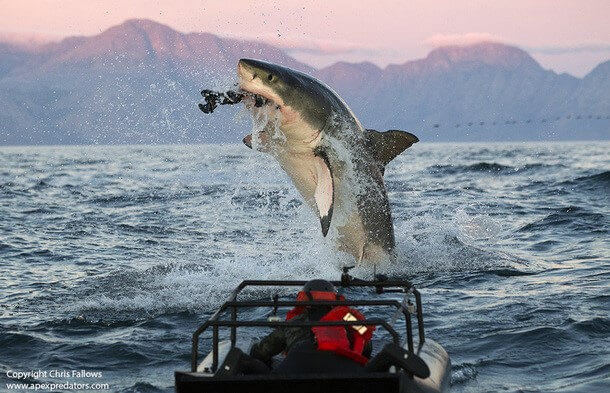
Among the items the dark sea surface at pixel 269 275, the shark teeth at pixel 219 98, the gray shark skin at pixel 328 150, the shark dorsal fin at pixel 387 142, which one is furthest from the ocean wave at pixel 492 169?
the shark teeth at pixel 219 98

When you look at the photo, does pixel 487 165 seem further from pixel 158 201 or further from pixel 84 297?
pixel 84 297

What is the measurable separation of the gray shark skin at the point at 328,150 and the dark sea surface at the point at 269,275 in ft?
2.31

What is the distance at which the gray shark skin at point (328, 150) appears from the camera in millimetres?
12586

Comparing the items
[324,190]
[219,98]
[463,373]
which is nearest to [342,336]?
[463,373]

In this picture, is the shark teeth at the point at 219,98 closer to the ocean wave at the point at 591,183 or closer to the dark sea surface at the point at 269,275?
the dark sea surface at the point at 269,275

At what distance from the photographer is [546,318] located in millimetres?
12070

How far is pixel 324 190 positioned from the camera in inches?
514

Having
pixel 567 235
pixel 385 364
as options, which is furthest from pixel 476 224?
pixel 385 364

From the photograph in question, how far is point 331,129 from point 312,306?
6119 millimetres

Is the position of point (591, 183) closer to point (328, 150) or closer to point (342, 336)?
point (328, 150)

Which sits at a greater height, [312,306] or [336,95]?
[336,95]

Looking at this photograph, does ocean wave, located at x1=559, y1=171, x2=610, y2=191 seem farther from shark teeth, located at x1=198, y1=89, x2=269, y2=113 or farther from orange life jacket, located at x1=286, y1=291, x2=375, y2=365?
orange life jacket, located at x1=286, y1=291, x2=375, y2=365

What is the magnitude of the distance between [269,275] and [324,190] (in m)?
2.49

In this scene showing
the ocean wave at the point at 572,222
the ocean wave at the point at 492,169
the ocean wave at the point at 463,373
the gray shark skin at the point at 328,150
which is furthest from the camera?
the ocean wave at the point at 492,169
